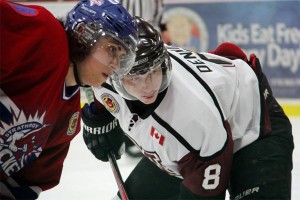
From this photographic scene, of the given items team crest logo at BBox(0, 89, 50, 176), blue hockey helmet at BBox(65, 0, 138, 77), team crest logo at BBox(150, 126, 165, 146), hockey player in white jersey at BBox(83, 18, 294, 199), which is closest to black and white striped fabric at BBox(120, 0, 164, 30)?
hockey player in white jersey at BBox(83, 18, 294, 199)

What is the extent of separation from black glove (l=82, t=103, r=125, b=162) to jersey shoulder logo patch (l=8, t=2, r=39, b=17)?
1085 mm

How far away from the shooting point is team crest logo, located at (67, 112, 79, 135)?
168 centimetres

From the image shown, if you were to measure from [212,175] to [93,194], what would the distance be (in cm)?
111

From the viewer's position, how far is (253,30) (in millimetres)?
5266

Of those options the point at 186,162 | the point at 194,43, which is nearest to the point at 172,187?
the point at 186,162

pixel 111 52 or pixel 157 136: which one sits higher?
pixel 111 52

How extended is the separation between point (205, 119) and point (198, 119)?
0.07 feet

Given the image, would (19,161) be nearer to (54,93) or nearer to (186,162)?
(54,93)

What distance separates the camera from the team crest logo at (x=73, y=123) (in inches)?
66.3

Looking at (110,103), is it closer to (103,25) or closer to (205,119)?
(205,119)

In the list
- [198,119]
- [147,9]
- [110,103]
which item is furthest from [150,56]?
[147,9]

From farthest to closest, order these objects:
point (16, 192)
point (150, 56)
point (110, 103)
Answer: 1. point (110, 103)
2. point (150, 56)
3. point (16, 192)

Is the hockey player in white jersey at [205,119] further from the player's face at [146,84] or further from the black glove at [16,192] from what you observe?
the black glove at [16,192]

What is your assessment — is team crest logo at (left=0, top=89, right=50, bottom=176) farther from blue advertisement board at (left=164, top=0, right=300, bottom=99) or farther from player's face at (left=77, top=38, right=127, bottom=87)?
blue advertisement board at (left=164, top=0, right=300, bottom=99)
